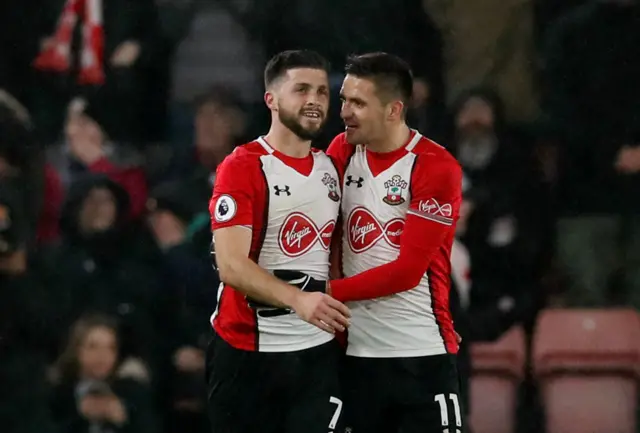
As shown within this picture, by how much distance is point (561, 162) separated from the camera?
4781 mm

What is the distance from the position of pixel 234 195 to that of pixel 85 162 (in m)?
2.26

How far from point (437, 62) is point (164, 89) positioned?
131 centimetres

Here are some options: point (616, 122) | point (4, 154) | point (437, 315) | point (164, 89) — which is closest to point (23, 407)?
point (4, 154)

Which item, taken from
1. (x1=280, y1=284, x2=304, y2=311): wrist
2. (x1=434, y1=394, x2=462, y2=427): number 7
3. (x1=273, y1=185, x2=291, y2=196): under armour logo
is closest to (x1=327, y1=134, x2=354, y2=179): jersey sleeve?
(x1=273, y1=185, x2=291, y2=196): under armour logo

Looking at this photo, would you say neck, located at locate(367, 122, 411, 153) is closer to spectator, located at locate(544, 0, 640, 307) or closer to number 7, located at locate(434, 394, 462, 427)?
number 7, located at locate(434, 394, 462, 427)

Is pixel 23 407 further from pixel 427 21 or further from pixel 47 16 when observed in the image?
pixel 427 21

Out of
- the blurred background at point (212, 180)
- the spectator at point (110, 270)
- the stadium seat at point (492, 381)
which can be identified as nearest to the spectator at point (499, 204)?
the blurred background at point (212, 180)

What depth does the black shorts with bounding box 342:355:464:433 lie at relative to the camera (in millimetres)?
3023

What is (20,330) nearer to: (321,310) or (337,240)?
(337,240)

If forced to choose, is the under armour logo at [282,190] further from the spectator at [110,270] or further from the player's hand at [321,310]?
the spectator at [110,270]

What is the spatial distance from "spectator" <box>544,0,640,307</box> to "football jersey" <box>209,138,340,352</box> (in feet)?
6.82

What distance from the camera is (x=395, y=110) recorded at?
3.07 m

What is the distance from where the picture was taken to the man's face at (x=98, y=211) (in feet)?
16.1

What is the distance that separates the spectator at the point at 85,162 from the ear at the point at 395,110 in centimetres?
212
